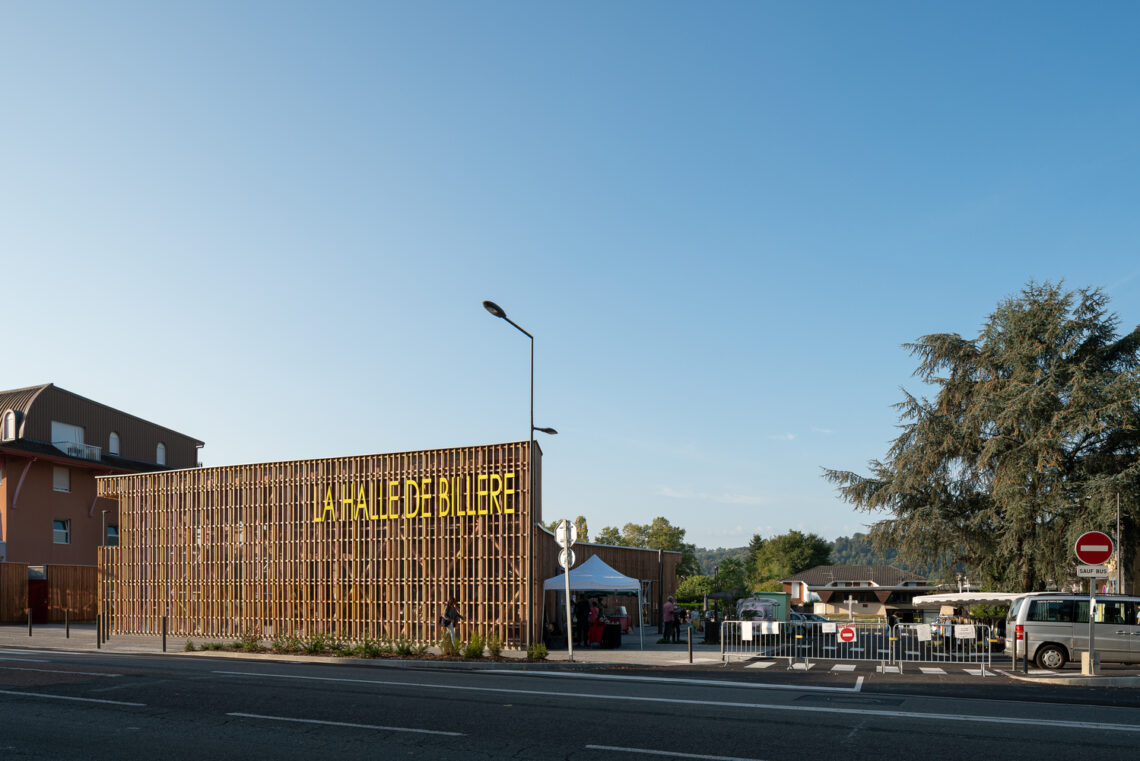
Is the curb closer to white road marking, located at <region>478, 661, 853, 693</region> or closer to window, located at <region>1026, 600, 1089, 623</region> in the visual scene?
window, located at <region>1026, 600, 1089, 623</region>

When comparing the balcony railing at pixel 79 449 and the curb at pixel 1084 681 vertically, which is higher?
the balcony railing at pixel 79 449

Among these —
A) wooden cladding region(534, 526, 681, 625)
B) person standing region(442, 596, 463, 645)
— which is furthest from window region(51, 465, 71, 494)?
person standing region(442, 596, 463, 645)

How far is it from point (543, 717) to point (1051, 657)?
1507 centimetres

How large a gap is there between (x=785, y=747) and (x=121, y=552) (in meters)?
30.3

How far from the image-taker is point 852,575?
381 ft

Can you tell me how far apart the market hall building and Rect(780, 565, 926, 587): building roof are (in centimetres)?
8933

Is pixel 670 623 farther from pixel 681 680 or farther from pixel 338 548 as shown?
pixel 681 680

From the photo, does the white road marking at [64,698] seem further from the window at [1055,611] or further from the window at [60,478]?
the window at [60,478]

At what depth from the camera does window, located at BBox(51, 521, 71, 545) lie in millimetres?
47062

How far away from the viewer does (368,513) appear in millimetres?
28812

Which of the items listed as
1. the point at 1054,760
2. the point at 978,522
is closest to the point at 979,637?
the point at 978,522

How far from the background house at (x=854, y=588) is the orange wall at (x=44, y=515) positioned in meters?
79.1

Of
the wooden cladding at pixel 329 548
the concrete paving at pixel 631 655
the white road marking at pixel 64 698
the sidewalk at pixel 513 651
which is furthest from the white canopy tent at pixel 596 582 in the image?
the white road marking at pixel 64 698

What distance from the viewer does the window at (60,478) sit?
4762 centimetres
